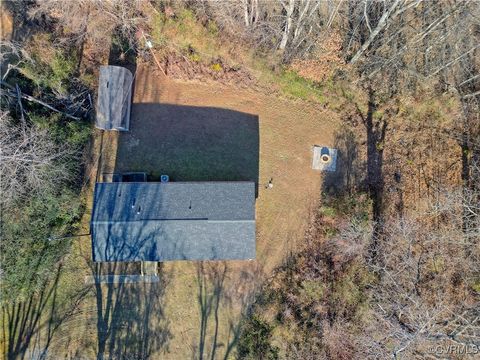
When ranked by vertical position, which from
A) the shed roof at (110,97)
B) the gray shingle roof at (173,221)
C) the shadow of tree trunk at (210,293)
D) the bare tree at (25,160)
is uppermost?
the shed roof at (110,97)

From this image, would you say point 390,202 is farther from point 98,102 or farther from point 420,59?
point 98,102

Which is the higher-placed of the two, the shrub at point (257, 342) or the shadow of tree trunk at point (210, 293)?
the shadow of tree trunk at point (210, 293)

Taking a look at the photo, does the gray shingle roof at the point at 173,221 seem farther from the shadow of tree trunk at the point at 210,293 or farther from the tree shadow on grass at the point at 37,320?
the tree shadow on grass at the point at 37,320

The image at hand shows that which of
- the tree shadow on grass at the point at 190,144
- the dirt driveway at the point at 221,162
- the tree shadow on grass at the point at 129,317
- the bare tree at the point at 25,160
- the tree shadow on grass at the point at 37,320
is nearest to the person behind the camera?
the bare tree at the point at 25,160

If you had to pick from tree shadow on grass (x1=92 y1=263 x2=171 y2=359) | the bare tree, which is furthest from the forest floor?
the bare tree

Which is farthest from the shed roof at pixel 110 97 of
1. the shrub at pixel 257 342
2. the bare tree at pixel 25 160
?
the shrub at pixel 257 342

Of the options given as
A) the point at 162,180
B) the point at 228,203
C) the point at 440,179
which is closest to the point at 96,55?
the point at 162,180
